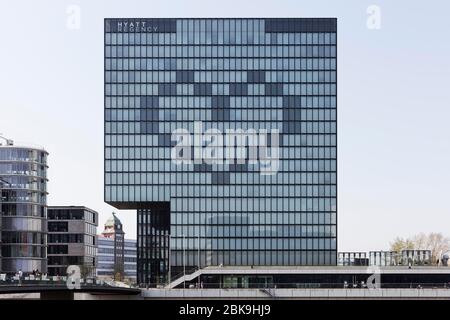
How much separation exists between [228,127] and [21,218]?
1118 inches

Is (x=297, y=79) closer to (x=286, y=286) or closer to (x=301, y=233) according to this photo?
(x=301, y=233)

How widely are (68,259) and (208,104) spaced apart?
35.2m

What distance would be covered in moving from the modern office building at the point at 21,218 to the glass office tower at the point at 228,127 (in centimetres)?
1045

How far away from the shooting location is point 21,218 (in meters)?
100

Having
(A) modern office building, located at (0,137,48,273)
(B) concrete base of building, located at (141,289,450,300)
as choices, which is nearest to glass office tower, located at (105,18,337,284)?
(A) modern office building, located at (0,137,48,273)

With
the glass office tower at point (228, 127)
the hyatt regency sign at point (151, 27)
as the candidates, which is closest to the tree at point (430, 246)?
the glass office tower at point (228, 127)

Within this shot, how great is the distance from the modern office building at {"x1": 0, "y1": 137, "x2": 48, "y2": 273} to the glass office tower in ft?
34.3

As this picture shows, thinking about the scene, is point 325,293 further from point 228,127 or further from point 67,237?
point 67,237

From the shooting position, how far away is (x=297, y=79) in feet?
356

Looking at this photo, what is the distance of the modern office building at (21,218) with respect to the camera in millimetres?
93562

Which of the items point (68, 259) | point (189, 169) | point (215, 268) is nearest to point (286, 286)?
point (215, 268)

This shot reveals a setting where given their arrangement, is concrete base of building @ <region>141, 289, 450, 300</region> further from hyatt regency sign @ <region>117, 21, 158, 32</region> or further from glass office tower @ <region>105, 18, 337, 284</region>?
Result: hyatt regency sign @ <region>117, 21, 158, 32</region>

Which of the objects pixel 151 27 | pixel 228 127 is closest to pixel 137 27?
pixel 151 27

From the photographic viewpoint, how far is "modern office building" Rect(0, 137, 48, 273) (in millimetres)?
93562
